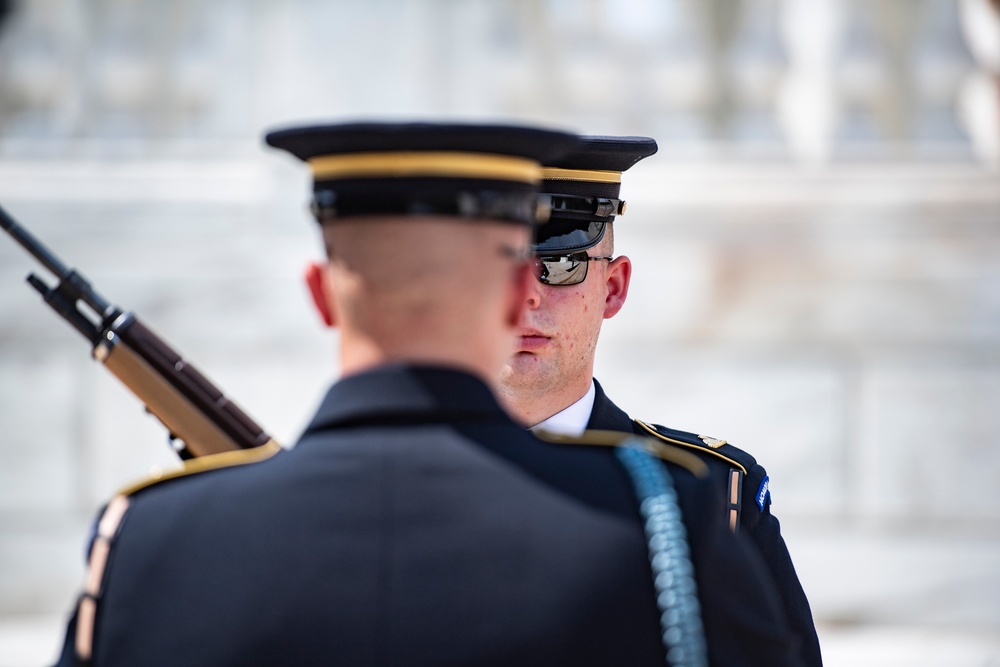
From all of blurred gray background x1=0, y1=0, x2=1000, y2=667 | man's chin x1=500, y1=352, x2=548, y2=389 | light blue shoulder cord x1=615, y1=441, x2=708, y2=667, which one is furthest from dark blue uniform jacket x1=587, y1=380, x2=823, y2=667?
blurred gray background x1=0, y1=0, x2=1000, y2=667

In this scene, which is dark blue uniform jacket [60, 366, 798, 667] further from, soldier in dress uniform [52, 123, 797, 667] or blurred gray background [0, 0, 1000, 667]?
blurred gray background [0, 0, 1000, 667]

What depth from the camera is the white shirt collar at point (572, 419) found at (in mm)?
2795

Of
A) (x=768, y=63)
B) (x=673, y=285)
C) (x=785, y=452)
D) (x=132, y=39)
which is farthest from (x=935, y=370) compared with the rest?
(x=132, y=39)

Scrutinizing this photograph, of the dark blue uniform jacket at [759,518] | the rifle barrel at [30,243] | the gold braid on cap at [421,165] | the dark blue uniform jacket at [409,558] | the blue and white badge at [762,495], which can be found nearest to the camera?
the dark blue uniform jacket at [409,558]

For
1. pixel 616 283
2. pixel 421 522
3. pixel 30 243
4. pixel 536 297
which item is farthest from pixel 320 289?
pixel 30 243

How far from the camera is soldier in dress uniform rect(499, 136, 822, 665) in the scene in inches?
108

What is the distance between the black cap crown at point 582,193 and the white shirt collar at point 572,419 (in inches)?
12.8

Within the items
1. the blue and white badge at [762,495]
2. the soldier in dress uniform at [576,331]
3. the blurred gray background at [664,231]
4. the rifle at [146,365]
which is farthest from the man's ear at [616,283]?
the blurred gray background at [664,231]

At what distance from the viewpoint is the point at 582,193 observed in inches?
112

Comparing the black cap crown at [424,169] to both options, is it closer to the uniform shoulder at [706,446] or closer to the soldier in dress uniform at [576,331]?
the soldier in dress uniform at [576,331]

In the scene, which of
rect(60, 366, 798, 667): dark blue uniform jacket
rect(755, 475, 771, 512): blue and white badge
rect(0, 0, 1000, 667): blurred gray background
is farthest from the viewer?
rect(0, 0, 1000, 667): blurred gray background

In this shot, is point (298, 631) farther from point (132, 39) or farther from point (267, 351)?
point (132, 39)

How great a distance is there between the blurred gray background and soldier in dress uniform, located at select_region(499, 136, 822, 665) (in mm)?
3237

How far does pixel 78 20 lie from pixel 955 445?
451 centimetres
